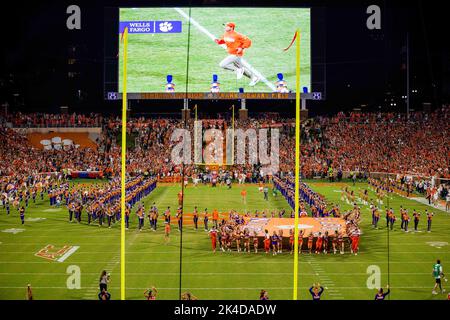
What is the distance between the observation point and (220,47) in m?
44.4

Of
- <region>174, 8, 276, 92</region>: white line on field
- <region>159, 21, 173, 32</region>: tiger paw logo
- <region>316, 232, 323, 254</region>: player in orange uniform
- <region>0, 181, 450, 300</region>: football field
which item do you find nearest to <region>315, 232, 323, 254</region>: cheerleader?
<region>316, 232, 323, 254</region>: player in orange uniform

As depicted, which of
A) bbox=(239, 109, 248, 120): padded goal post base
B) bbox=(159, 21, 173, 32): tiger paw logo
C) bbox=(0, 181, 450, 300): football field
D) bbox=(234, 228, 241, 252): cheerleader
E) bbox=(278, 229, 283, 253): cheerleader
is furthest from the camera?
bbox=(239, 109, 248, 120): padded goal post base

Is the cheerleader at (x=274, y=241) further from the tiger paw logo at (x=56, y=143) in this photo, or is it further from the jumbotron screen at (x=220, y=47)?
the tiger paw logo at (x=56, y=143)

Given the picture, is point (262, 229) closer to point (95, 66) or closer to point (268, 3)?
point (268, 3)

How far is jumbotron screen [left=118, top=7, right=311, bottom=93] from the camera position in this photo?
44062 mm

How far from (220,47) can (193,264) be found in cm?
2928

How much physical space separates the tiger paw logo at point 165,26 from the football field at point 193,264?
22619 mm

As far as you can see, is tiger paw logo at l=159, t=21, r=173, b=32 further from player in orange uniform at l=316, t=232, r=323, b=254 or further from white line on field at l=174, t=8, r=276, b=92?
player in orange uniform at l=316, t=232, r=323, b=254

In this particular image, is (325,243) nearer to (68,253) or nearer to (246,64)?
(68,253)

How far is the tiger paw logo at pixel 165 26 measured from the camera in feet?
145

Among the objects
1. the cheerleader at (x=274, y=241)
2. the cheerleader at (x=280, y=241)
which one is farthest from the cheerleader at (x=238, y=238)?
the cheerleader at (x=280, y=241)

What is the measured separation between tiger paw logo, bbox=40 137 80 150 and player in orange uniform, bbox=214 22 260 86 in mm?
12912

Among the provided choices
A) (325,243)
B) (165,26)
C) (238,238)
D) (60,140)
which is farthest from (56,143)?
(325,243)

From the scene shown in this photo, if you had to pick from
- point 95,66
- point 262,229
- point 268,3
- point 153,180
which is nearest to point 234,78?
point 268,3
